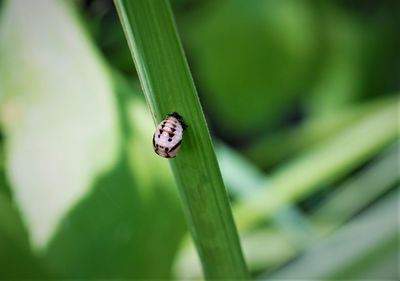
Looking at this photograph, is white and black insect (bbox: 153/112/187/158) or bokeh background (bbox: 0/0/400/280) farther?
bokeh background (bbox: 0/0/400/280)

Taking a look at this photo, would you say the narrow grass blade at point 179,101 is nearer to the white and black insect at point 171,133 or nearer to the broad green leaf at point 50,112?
the white and black insect at point 171,133

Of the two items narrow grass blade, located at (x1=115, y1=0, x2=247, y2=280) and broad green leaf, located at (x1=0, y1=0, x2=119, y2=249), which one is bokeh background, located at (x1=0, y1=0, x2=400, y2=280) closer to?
→ broad green leaf, located at (x1=0, y1=0, x2=119, y2=249)

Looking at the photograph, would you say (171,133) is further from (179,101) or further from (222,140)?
(222,140)

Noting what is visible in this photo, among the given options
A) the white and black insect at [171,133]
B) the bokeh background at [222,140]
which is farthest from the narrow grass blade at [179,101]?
the bokeh background at [222,140]

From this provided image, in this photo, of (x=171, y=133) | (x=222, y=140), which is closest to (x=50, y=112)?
(x=171, y=133)

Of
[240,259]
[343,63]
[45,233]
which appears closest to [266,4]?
[343,63]

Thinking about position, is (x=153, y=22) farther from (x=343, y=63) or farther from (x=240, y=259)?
(x=343, y=63)

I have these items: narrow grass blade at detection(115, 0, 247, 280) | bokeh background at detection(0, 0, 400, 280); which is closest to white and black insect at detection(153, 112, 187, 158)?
narrow grass blade at detection(115, 0, 247, 280)
